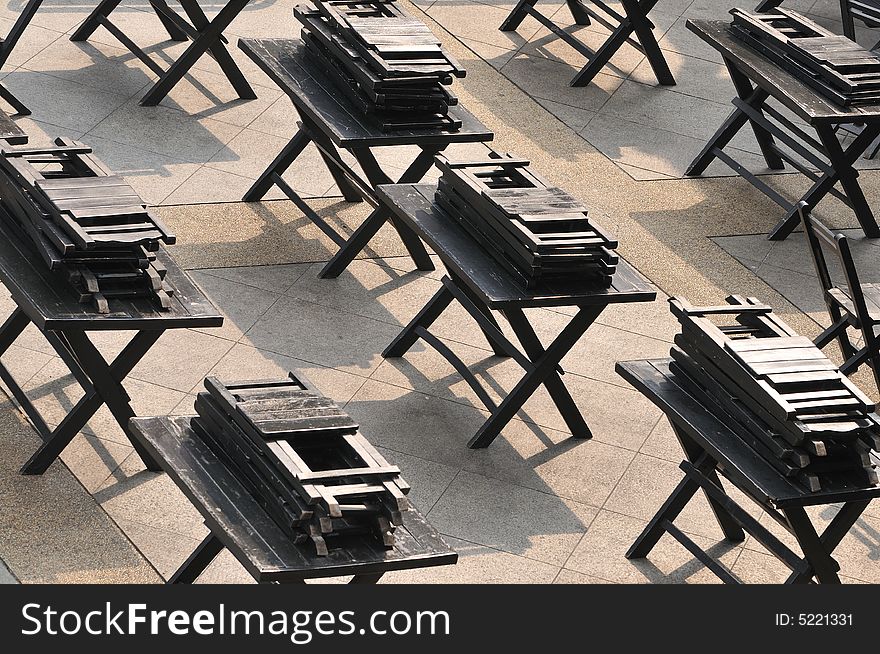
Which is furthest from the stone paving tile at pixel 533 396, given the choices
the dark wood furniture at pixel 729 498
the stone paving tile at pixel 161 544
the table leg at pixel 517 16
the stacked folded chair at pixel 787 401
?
the table leg at pixel 517 16

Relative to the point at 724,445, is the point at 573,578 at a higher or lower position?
lower

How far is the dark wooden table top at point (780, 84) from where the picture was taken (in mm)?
7473

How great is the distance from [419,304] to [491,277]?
4.50 feet

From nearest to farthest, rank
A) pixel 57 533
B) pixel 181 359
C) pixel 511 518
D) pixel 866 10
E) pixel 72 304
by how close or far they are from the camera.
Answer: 1. pixel 72 304
2. pixel 57 533
3. pixel 511 518
4. pixel 181 359
5. pixel 866 10

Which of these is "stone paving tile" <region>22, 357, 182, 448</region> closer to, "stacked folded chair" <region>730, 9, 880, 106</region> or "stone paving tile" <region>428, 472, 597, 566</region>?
"stone paving tile" <region>428, 472, 597, 566</region>

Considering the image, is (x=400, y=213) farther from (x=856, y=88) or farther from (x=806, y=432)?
(x=856, y=88)

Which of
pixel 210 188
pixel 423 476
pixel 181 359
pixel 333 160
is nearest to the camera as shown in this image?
pixel 423 476

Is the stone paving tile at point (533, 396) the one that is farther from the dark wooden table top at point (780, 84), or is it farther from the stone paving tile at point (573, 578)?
the dark wooden table top at point (780, 84)

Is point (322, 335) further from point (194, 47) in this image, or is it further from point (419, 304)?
point (194, 47)

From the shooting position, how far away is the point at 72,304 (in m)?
5.26

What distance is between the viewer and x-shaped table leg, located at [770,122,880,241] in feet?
25.9

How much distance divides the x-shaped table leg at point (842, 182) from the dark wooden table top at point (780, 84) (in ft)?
0.79

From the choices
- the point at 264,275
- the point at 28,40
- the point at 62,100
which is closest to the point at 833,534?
the point at 264,275

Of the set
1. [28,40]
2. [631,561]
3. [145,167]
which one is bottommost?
[28,40]
